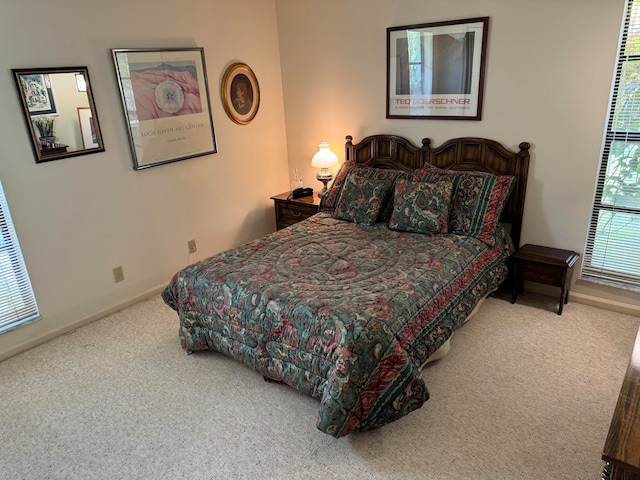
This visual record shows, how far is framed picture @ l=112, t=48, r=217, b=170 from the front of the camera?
341 centimetres

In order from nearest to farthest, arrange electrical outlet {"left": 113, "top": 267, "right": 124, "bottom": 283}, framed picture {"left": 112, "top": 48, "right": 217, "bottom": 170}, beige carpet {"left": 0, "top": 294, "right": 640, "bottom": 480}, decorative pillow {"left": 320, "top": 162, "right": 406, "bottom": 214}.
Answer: beige carpet {"left": 0, "top": 294, "right": 640, "bottom": 480}
framed picture {"left": 112, "top": 48, "right": 217, "bottom": 170}
electrical outlet {"left": 113, "top": 267, "right": 124, "bottom": 283}
decorative pillow {"left": 320, "top": 162, "right": 406, "bottom": 214}

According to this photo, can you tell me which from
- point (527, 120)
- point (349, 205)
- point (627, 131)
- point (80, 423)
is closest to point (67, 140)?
point (80, 423)

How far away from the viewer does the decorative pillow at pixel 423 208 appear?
331 centimetres

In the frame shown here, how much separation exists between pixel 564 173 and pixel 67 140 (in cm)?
349

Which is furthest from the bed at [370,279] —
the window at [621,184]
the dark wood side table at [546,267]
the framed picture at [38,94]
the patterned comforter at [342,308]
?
the framed picture at [38,94]

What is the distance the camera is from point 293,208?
4367mm

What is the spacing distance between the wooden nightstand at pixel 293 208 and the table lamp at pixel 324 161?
14 cm

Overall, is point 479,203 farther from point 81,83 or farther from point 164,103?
point 81,83

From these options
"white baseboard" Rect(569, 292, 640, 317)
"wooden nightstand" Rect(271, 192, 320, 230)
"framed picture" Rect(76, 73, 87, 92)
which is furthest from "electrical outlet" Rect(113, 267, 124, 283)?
"white baseboard" Rect(569, 292, 640, 317)

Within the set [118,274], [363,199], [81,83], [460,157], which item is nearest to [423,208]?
[363,199]

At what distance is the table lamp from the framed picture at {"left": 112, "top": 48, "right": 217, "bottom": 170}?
3.19 feet

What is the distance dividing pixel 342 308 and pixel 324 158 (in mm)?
2253

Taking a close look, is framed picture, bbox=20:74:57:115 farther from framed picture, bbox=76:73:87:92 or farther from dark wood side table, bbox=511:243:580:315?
dark wood side table, bbox=511:243:580:315

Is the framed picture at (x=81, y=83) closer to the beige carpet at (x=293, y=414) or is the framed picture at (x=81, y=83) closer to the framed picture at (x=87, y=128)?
the framed picture at (x=87, y=128)
